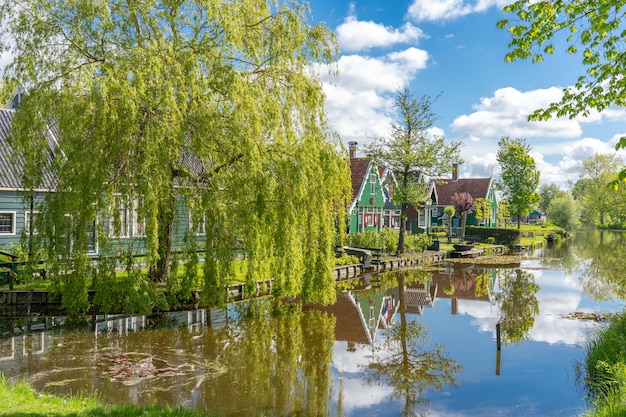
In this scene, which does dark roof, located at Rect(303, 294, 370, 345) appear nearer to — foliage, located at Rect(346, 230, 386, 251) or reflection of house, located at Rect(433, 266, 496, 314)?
reflection of house, located at Rect(433, 266, 496, 314)

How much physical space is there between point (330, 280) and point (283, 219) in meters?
3.03

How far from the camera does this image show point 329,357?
13.3 metres

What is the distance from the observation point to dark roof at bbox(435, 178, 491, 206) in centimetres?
6212

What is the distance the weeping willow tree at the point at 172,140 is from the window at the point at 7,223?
780 centimetres

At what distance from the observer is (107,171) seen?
47.1 ft

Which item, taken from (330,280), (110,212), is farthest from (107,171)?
(330,280)

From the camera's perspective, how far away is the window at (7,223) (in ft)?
70.6

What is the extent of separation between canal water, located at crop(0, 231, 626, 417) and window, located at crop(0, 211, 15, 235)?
7305 mm

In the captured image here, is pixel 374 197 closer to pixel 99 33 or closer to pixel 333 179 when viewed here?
pixel 333 179

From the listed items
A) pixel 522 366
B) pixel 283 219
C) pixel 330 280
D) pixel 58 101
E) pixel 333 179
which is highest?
pixel 58 101

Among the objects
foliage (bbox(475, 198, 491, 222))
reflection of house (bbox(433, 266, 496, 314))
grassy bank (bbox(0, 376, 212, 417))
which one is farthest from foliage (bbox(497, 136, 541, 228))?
grassy bank (bbox(0, 376, 212, 417))

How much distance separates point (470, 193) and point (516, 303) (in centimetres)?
4301

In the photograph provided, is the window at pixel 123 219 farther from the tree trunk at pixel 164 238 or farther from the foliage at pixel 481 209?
the foliage at pixel 481 209

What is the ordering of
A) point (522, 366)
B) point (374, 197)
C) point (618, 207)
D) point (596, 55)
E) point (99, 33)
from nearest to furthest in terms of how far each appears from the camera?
point (596, 55) → point (522, 366) → point (99, 33) → point (374, 197) → point (618, 207)
